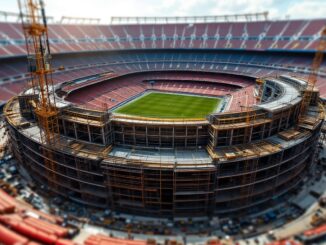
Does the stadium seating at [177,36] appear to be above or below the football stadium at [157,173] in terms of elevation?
above

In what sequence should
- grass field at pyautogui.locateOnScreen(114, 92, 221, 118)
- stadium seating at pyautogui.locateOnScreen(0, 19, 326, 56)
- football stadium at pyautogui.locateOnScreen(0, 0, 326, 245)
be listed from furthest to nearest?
stadium seating at pyautogui.locateOnScreen(0, 19, 326, 56)
grass field at pyautogui.locateOnScreen(114, 92, 221, 118)
football stadium at pyautogui.locateOnScreen(0, 0, 326, 245)

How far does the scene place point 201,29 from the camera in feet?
427

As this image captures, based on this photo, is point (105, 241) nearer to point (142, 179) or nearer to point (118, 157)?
point (142, 179)

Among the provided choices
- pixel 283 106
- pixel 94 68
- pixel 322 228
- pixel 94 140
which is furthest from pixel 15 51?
pixel 322 228

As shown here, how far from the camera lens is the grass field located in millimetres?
77250

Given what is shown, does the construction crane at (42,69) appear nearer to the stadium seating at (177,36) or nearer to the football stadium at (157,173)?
the football stadium at (157,173)

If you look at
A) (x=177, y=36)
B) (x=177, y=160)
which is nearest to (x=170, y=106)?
(x=177, y=160)

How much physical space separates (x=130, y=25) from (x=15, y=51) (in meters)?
69.2

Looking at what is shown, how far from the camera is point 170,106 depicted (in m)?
85.6

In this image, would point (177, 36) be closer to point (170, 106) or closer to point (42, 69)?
point (170, 106)

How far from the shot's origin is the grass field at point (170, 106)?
253ft

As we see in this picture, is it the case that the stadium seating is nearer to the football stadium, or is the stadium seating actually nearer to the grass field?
the grass field

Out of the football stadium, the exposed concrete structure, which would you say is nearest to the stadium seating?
the football stadium

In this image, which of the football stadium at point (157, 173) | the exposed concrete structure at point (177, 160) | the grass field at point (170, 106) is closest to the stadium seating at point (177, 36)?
the grass field at point (170, 106)
